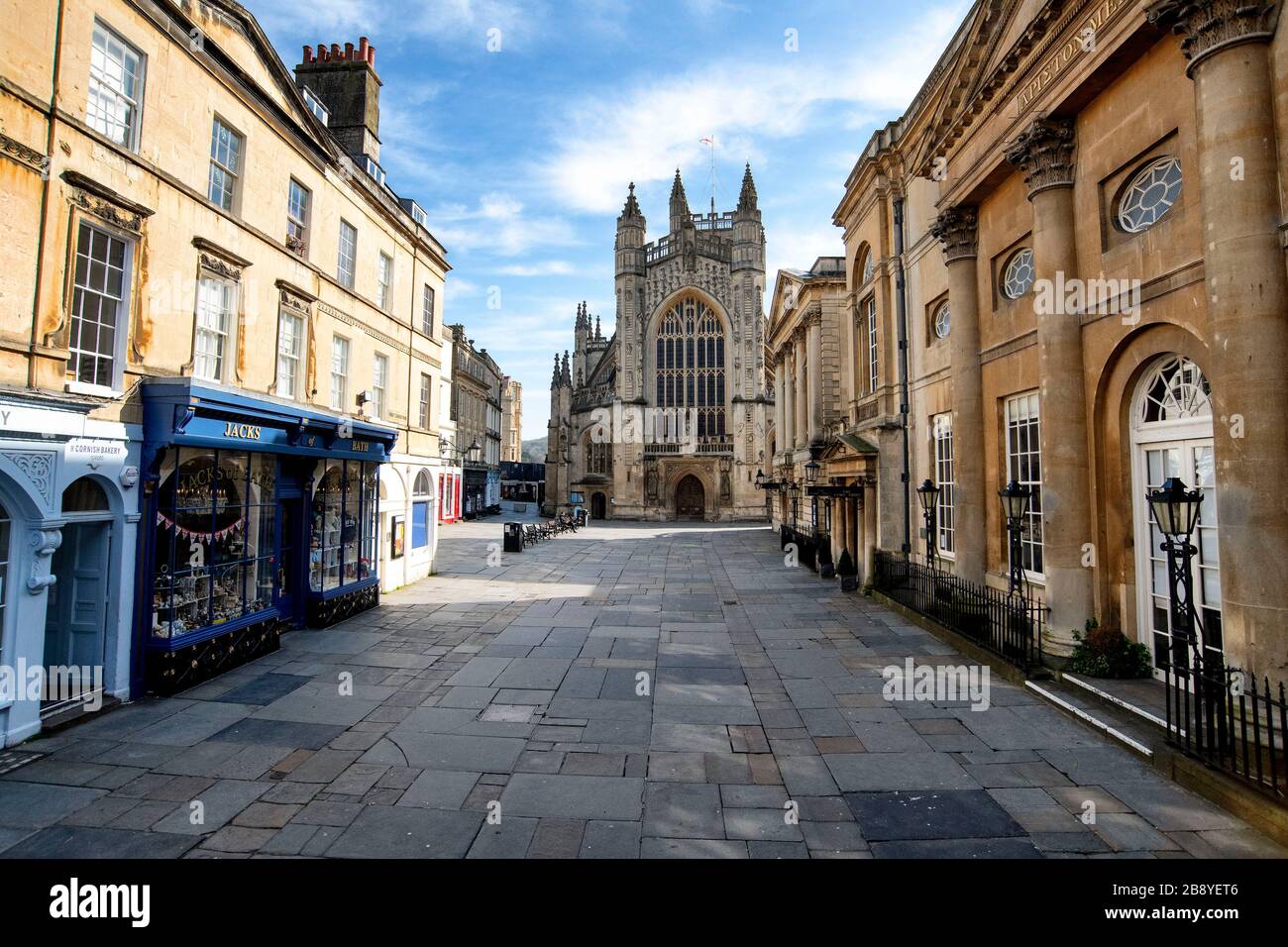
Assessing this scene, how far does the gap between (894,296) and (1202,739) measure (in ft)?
39.7

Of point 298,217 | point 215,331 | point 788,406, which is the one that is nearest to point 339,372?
point 298,217

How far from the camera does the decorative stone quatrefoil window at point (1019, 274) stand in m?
10.5

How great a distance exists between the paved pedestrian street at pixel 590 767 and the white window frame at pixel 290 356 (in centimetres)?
473

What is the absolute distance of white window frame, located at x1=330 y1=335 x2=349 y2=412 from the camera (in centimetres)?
1327

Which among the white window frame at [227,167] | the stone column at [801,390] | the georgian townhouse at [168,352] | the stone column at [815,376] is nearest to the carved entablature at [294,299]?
the georgian townhouse at [168,352]

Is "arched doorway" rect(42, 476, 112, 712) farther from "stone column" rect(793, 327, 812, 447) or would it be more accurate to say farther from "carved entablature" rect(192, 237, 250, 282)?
"stone column" rect(793, 327, 812, 447)

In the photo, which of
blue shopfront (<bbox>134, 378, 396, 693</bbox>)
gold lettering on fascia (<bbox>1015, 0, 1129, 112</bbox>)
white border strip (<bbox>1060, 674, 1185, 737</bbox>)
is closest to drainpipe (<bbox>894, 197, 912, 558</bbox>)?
gold lettering on fascia (<bbox>1015, 0, 1129, 112</bbox>)

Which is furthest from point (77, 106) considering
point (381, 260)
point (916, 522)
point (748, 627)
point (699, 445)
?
point (699, 445)

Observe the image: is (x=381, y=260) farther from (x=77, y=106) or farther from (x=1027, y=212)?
(x=1027, y=212)

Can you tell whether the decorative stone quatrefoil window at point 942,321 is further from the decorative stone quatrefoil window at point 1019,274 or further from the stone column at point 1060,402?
the stone column at point 1060,402

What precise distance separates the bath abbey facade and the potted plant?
3386 centimetres

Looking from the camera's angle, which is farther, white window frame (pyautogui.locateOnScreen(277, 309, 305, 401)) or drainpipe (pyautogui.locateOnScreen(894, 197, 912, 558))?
drainpipe (pyautogui.locateOnScreen(894, 197, 912, 558))

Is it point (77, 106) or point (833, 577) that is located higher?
point (77, 106)

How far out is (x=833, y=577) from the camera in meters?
19.3
